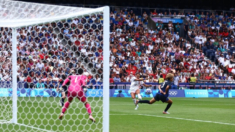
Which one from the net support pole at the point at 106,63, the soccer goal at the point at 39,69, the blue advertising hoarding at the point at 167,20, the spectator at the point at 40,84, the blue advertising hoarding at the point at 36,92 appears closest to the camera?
the net support pole at the point at 106,63

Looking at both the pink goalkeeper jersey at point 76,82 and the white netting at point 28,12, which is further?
the pink goalkeeper jersey at point 76,82

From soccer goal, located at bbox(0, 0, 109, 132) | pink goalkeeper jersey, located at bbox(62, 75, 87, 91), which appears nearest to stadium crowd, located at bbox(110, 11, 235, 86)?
soccer goal, located at bbox(0, 0, 109, 132)

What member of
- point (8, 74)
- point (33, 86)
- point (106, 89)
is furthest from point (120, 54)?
point (106, 89)

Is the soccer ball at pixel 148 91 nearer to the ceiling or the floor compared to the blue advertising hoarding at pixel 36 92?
nearer to the floor

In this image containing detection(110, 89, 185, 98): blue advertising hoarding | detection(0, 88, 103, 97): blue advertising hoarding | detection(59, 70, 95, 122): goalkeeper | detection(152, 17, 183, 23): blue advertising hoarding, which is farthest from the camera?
detection(152, 17, 183, 23): blue advertising hoarding

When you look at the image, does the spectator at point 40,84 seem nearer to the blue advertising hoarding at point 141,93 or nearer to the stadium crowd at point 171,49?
the stadium crowd at point 171,49

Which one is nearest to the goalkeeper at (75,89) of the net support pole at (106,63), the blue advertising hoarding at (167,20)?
the net support pole at (106,63)

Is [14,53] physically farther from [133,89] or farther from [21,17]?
[133,89]

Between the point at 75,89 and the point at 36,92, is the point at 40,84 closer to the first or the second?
the point at 36,92

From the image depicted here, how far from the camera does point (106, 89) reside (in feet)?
22.4

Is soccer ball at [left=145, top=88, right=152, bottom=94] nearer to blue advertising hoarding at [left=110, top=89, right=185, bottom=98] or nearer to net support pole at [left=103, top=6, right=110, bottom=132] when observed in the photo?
blue advertising hoarding at [left=110, top=89, right=185, bottom=98]

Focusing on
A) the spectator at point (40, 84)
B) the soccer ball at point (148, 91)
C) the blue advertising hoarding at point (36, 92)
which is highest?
the spectator at point (40, 84)

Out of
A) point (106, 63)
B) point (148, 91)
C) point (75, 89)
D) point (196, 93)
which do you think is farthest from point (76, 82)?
point (196, 93)

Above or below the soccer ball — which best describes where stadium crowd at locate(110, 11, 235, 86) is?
above
